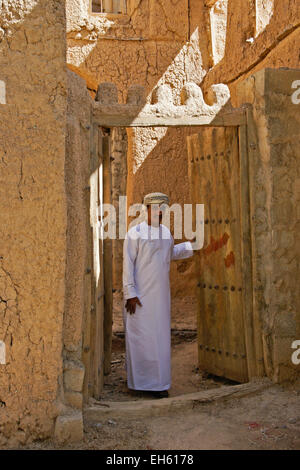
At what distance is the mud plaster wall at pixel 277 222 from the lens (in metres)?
4.19

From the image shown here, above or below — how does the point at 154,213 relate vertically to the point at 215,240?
above

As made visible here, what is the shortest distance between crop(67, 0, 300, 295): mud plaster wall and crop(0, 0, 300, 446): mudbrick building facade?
0.31 metres

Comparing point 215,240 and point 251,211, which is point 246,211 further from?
point 215,240

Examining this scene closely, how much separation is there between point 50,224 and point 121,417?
1484mm

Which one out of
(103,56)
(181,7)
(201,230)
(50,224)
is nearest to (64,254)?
(50,224)

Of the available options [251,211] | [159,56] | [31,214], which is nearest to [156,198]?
[251,211]

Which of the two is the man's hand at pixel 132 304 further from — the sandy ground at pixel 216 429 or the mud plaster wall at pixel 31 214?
the mud plaster wall at pixel 31 214

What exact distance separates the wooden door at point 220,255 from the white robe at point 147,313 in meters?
0.48

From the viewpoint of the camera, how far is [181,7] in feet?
24.0

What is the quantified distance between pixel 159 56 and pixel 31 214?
4.77 meters

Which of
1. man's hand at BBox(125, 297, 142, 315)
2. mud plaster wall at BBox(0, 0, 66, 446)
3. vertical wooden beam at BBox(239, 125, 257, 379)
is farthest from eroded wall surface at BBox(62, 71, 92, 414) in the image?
vertical wooden beam at BBox(239, 125, 257, 379)

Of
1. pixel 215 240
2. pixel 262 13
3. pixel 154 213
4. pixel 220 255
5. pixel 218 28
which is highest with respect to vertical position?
pixel 218 28

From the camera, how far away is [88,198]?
3895 mm

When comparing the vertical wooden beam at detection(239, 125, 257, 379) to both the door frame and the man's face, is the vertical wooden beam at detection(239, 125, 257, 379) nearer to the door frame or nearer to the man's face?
the door frame
